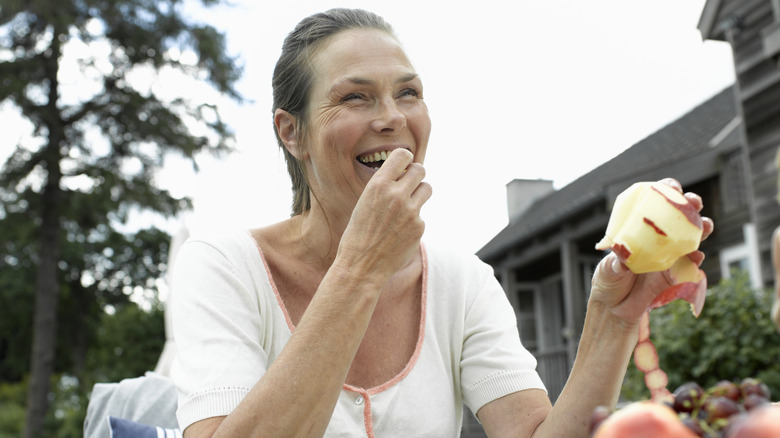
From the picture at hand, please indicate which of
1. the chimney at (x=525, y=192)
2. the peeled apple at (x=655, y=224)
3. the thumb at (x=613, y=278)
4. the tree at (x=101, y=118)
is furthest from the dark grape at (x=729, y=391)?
the chimney at (x=525, y=192)

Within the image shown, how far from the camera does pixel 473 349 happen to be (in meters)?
1.84

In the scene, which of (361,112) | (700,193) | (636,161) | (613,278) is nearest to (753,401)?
(613,278)

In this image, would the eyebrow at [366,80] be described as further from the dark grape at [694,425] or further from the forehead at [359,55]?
the dark grape at [694,425]

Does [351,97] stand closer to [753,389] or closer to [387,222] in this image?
[387,222]

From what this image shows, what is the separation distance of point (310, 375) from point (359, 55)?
2.83 ft

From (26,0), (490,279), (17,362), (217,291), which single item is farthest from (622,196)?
(17,362)

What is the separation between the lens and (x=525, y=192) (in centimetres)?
1866

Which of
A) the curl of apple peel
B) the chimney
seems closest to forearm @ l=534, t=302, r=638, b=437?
the curl of apple peel

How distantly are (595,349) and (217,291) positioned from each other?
0.82 metres

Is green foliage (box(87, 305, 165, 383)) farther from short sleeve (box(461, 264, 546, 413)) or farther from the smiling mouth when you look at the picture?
the smiling mouth

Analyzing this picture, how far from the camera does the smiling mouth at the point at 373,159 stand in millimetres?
1688

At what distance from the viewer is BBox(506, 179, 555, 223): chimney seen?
18234mm

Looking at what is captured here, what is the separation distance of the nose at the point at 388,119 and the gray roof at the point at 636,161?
9.33 m

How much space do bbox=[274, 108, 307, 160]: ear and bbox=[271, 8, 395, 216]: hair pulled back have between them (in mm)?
16
